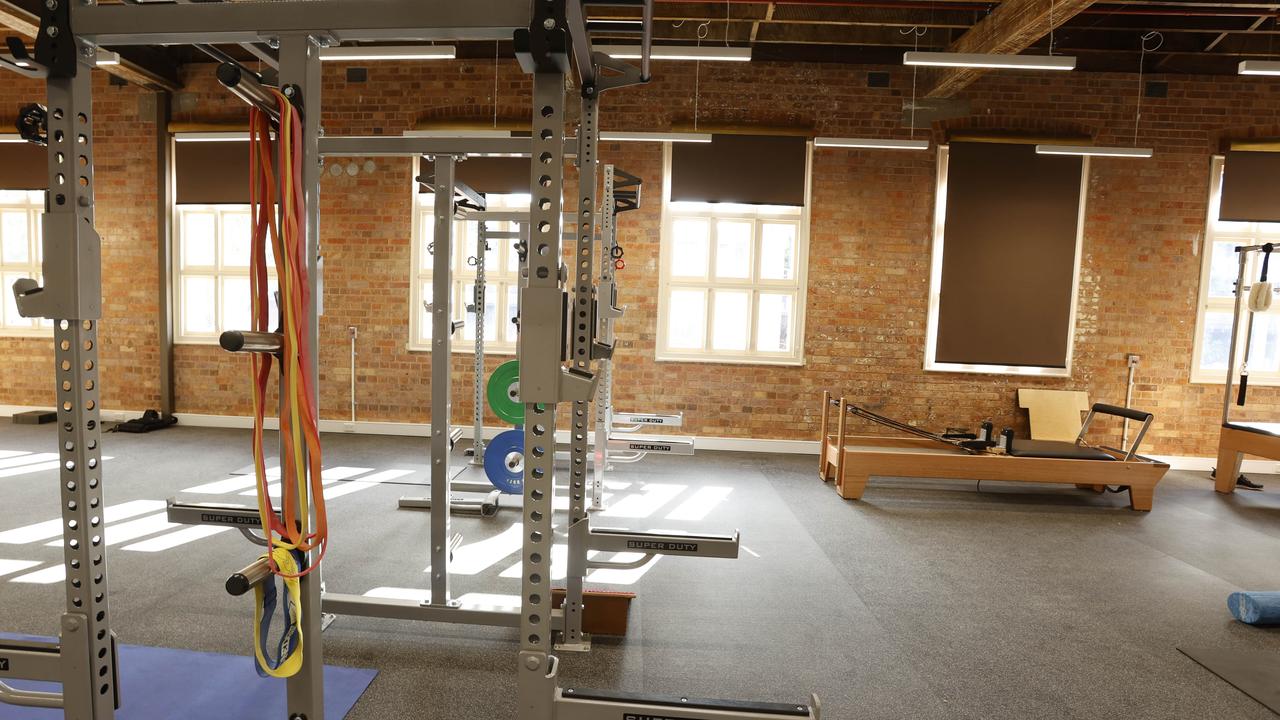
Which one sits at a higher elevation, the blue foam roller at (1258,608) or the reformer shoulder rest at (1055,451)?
the reformer shoulder rest at (1055,451)

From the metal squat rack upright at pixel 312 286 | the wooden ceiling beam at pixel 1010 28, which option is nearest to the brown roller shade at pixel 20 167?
the metal squat rack upright at pixel 312 286

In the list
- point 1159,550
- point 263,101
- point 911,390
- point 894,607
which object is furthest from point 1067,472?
point 263,101

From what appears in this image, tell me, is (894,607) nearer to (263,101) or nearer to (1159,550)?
(1159,550)

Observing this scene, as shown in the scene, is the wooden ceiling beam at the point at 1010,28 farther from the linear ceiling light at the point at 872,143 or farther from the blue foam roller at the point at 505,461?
the blue foam roller at the point at 505,461

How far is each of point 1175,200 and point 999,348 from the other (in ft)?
7.51

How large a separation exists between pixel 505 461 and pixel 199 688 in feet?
6.89

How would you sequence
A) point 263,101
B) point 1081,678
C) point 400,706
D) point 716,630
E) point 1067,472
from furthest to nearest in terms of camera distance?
1. point 1067,472
2. point 716,630
3. point 1081,678
4. point 400,706
5. point 263,101

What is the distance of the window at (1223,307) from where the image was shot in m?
6.51

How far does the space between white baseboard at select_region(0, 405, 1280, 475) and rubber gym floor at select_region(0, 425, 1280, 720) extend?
1098mm

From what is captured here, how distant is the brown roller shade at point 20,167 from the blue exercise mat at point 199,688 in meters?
6.74

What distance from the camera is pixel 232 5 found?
4.57ft

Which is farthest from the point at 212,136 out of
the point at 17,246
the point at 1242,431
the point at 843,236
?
the point at 1242,431

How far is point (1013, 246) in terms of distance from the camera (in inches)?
257

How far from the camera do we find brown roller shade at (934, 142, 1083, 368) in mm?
6512
